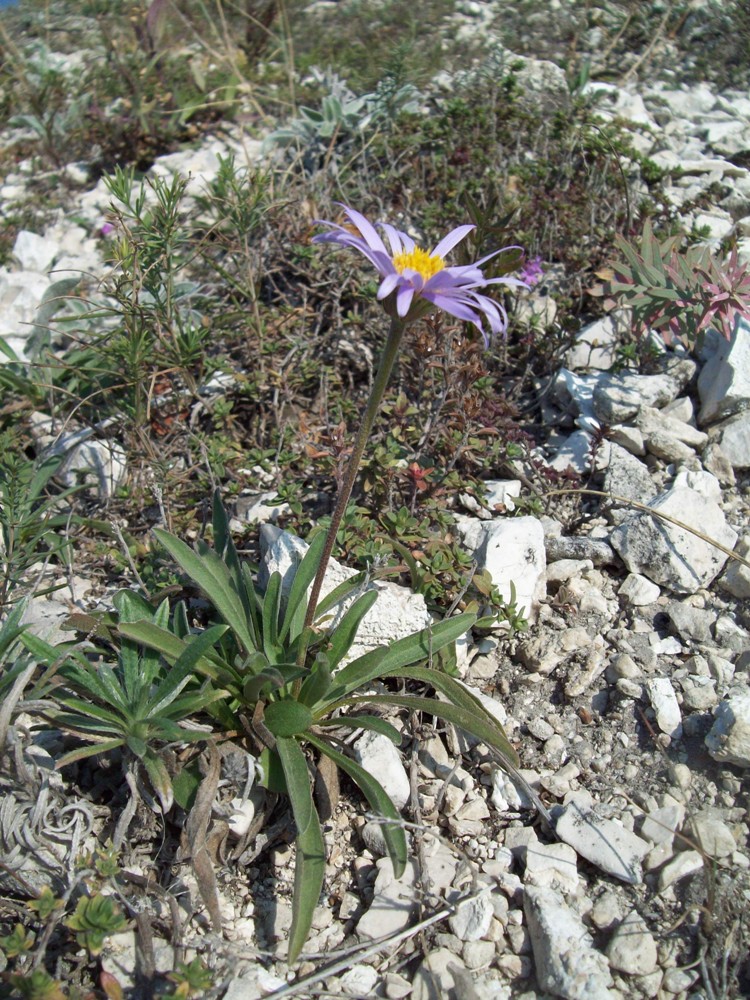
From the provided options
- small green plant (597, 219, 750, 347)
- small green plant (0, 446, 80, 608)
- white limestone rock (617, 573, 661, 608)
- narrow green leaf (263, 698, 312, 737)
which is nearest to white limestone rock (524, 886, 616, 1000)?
narrow green leaf (263, 698, 312, 737)

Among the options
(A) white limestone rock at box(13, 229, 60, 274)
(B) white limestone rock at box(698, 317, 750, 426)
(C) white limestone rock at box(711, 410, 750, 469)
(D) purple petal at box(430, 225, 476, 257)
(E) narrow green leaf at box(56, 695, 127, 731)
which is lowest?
(E) narrow green leaf at box(56, 695, 127, 731)

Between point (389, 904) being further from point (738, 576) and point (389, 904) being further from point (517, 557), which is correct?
point (738, 576)

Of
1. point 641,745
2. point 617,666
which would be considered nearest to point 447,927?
point 641,745

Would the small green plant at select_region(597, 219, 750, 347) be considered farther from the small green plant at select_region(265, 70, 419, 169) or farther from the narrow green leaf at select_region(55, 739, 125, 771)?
the narrow green leaf at select_region(55, 739, 125, 771)

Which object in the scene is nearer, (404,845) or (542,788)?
(404,845)

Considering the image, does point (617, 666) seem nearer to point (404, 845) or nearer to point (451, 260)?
point (404, 845)
